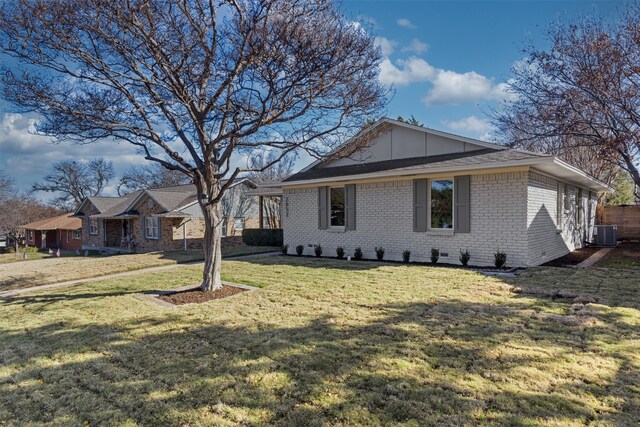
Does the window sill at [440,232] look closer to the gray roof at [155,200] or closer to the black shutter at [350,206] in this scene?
the black shutter at [350,206]

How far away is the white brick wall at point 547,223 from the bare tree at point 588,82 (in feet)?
6.79

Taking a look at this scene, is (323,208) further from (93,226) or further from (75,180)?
(75,180)

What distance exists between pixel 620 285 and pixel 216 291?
7.73 meters

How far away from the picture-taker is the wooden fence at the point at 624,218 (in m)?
18.2

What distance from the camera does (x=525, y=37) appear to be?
12.5 metres

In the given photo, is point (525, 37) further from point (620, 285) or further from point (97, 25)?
point (97, 25)

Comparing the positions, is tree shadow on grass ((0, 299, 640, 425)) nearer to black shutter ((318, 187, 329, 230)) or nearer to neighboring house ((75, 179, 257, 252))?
black shutter ((318, 187, 329, 230))

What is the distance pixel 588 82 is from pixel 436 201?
19.4 feet

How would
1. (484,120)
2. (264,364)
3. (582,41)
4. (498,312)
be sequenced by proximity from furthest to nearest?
(484,120) < (582,41) < (498,312) < (264,364)

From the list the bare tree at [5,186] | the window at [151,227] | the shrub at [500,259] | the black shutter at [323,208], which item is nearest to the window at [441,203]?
the shrub at [500,259]

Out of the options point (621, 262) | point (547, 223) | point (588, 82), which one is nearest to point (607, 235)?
point (621, 262)

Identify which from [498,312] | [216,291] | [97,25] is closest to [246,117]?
[97,25]

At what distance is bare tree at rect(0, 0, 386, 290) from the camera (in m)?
6.27

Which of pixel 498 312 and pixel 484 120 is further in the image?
pixel 484 120
